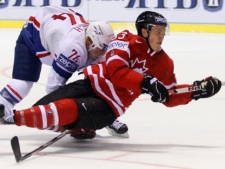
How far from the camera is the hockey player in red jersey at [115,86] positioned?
11.0 feet

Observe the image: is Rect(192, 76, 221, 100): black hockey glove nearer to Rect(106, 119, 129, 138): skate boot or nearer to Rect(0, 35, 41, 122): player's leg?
Rect(106, 119, 129, 138): skate boot

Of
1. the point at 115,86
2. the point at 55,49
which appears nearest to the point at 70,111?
the point at 115,86

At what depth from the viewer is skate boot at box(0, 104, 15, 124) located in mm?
3346

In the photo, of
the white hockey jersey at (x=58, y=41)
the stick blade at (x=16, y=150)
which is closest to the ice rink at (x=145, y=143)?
the stick blade at (x=16, y=150)

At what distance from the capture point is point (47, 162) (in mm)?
3109

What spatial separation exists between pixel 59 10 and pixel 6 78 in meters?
2.00

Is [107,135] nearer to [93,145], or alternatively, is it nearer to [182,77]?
[93,145]

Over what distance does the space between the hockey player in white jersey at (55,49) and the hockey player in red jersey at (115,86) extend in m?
0.15

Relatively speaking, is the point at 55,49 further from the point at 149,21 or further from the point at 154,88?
the point at 154,88

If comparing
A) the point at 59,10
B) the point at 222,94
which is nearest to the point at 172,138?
the point at 59,10

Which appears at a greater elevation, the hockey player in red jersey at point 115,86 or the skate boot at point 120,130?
the hockey player in red jersey at point 115,86

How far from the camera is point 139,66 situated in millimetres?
3479

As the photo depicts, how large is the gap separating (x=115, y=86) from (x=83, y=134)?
362 mm

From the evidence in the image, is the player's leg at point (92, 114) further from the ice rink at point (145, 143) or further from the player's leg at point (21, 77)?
the player's leg at point (21, 77)
